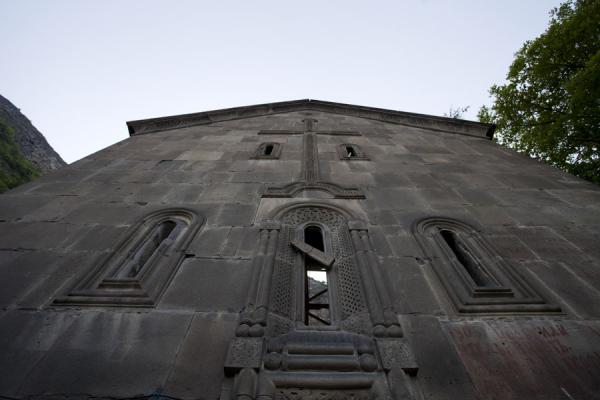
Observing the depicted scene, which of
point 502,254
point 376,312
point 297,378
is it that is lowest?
point 297,378

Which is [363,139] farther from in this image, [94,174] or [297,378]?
[297,378]

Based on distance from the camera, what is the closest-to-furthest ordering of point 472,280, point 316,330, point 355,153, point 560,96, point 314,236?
1. point 316,330
2. point 472,280
3. point 314,236
4. point 355,153
5. point 560,96

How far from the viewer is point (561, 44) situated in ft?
35.0

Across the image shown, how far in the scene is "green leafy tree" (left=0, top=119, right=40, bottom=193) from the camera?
11.5 m

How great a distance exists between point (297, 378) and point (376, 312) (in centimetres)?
104

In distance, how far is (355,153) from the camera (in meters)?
7.21

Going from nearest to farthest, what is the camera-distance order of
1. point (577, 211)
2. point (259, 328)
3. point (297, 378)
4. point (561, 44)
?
point (297, 378) < point (259, 328) < point (577, 211) < point (561, 44)

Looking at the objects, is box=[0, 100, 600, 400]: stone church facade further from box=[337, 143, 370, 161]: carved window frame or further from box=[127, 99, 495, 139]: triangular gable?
box=[127, 99, 495, 139]: triangular gable

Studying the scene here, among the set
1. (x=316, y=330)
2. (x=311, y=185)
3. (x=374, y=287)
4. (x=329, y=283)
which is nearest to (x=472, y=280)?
(x=374, y=287)

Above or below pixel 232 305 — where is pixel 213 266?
above

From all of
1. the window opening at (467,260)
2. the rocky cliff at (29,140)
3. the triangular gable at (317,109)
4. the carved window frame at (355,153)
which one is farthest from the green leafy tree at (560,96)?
the rocky cliff at (29,140)

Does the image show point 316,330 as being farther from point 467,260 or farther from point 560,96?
point 560,96

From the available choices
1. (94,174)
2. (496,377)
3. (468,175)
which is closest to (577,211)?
(468,175)

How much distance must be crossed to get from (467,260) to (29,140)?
23.6 m
